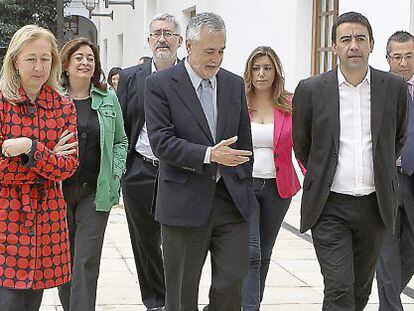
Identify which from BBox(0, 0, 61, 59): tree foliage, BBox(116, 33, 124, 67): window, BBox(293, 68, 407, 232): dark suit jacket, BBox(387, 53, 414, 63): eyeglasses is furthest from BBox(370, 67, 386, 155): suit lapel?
BBox(116, 33, 124, 67): window

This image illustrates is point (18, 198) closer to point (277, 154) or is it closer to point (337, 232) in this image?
point (337, 232)

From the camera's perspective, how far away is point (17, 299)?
A: 4586 mm

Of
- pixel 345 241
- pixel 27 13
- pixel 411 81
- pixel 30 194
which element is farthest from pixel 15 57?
pixel 27 13

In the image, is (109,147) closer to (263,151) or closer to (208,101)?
(208,101)

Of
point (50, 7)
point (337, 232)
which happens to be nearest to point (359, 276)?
point (337, 232)

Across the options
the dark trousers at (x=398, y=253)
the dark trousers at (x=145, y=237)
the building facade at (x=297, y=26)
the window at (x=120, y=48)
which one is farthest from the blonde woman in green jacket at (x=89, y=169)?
the window at (x=120, y=48)

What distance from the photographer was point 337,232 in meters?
5.11

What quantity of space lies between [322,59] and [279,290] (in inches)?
233

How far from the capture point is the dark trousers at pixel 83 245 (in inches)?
222

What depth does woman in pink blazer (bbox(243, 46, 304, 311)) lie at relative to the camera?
620cm

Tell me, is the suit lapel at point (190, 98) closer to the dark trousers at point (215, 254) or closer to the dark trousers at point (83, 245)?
the dark trousers at point (215, 254)

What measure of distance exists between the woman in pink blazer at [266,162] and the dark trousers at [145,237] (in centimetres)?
79

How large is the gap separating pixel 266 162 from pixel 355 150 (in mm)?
1317

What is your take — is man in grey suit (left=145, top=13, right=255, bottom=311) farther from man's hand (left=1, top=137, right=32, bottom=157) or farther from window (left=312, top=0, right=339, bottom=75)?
window (left=312, top=0, right=339, bottom=75)
